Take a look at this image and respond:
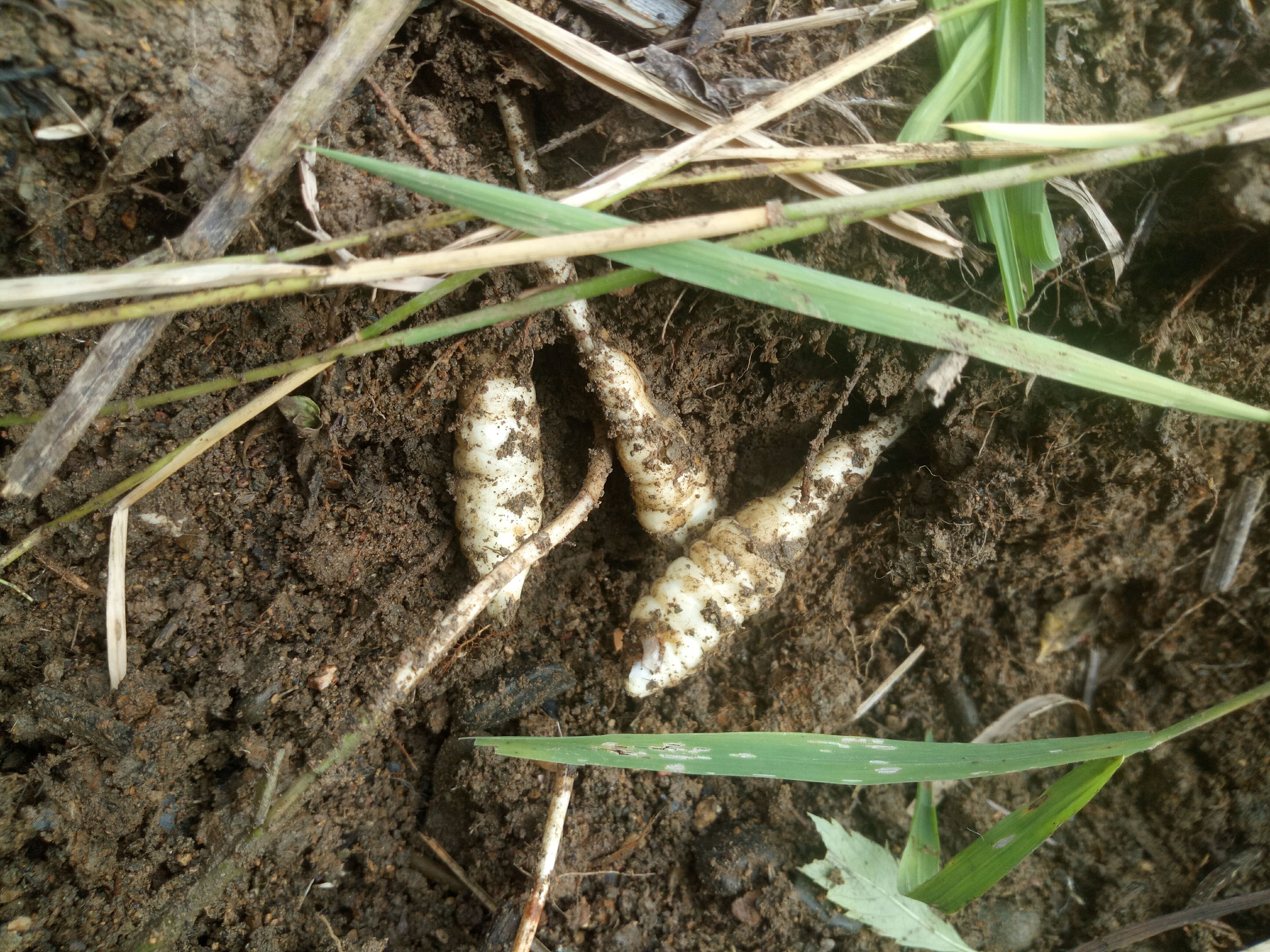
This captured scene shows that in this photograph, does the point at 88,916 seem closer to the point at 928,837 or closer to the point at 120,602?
the point at 120,602

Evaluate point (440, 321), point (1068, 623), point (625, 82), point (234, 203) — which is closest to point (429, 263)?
point (440, 321)

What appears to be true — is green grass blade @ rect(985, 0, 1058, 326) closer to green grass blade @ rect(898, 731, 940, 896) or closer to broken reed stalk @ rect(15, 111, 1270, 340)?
broken reed stalk @ rect(15, 111, 1270, 340)

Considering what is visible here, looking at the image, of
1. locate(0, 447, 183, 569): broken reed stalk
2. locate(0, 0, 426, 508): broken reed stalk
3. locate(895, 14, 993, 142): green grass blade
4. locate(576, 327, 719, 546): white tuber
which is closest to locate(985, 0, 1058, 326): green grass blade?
locate(895, 14, 993, 142): green grass blade

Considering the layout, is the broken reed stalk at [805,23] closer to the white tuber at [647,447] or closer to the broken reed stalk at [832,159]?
the broken reed stalk at [832,159]

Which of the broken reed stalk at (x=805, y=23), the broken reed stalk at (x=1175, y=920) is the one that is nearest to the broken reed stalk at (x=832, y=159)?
the broken reed stalk at (x=805, y=23)

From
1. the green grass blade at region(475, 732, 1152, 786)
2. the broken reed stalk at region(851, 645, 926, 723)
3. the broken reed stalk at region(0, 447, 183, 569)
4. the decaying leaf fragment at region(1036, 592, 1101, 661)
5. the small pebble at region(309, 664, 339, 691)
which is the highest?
the broken reed stalk at region(0, 447, 183, 569)

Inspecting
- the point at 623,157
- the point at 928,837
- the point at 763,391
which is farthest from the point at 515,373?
the point at 928,837

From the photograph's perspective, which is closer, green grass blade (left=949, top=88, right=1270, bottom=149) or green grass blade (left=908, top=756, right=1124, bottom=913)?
green grass blade (left=949, top=88, right=1270, bottom=149)
